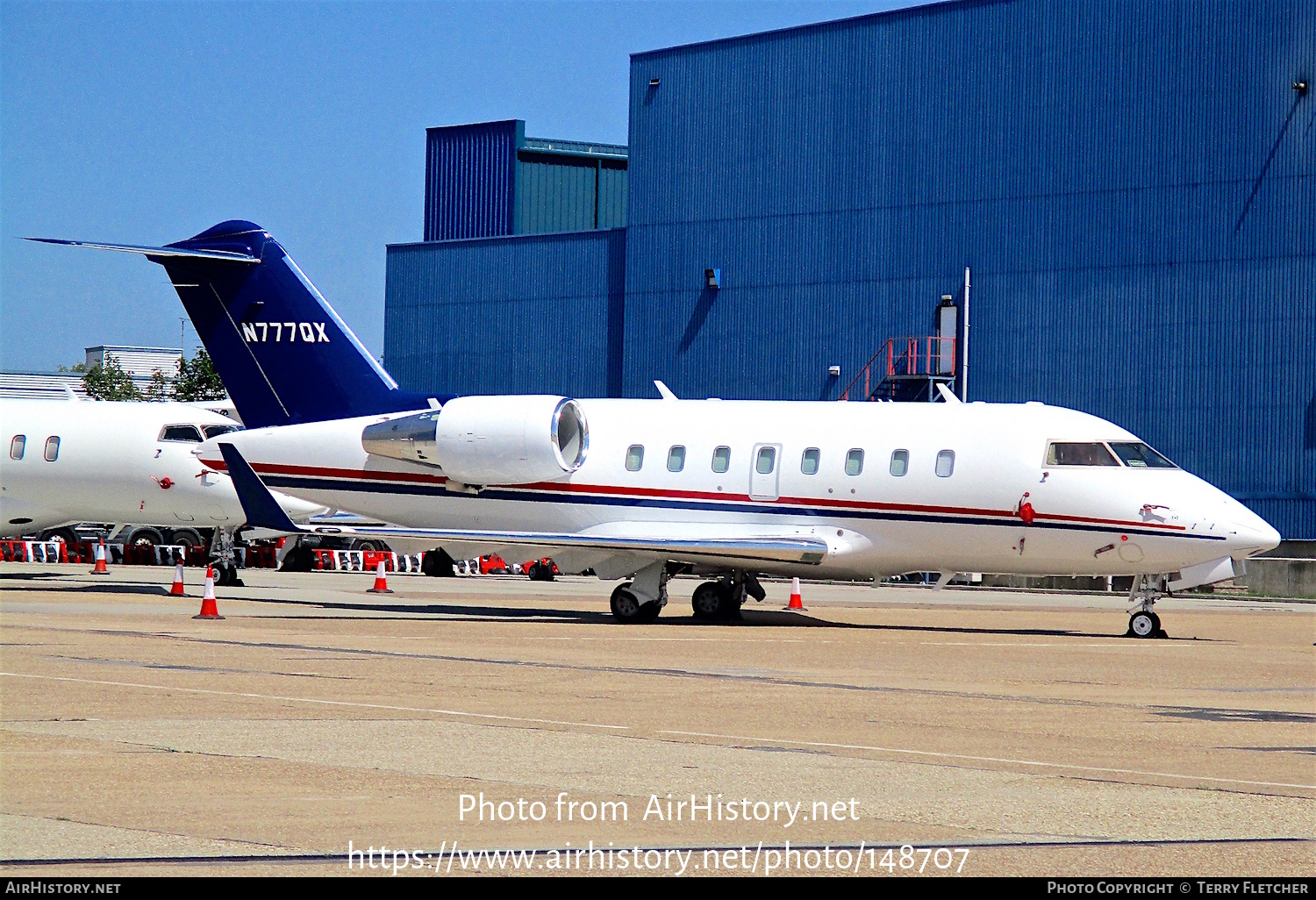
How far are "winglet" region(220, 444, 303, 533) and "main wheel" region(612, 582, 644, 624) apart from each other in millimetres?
4706

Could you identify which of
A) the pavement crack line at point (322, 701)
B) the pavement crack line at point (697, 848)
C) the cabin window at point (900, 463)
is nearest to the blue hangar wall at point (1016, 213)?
the cabin window at point (900, 463)

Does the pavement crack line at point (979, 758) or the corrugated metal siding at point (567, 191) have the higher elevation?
the corrugated metal siding at point (567, 191)

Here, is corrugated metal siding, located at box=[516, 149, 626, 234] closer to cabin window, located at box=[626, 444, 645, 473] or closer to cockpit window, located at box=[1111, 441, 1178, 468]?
cabin window, located at box=[626, 444, 645, 473]

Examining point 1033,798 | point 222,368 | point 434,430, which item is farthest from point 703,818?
point 222,368

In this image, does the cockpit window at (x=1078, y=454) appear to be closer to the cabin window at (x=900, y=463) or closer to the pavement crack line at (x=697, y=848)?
the cabin window at (x=900, y=463)

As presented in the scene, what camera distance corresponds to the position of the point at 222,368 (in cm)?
2634

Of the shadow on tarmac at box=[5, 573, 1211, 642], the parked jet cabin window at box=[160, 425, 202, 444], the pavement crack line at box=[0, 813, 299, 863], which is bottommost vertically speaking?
the shadow on tarmac at box=[5, 573, 1211, 642]

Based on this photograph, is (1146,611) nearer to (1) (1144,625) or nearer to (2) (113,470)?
(1) (1144,625)

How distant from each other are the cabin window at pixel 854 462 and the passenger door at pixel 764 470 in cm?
99

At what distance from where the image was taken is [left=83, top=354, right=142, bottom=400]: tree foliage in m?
85.7

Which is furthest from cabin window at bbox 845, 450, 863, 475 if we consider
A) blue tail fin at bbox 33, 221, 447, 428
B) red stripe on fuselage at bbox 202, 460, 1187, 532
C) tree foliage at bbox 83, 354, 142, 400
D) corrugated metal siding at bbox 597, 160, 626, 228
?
tree foliage at bbox 83, 354, 142, 400

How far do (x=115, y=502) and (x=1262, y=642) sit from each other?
21.1 metres

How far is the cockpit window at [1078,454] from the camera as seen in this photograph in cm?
2212

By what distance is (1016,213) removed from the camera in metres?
46.2
